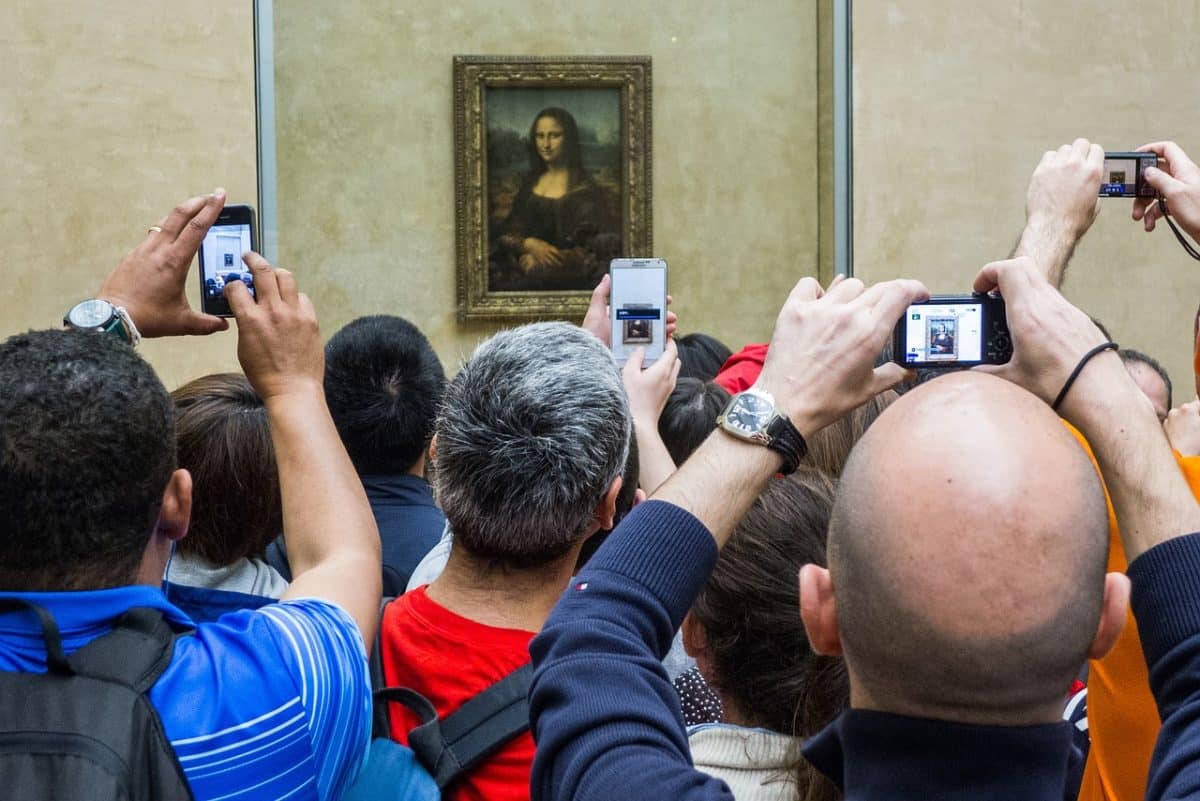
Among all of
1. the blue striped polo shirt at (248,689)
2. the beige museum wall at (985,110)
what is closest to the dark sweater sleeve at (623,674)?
the blue striped polo shirt at (248,689)

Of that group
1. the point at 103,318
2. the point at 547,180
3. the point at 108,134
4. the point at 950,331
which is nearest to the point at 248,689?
the point at 103,318

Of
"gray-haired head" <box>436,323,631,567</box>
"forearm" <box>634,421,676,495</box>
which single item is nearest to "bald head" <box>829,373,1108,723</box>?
"gray-haired head" <box>436,323,631,567</box>

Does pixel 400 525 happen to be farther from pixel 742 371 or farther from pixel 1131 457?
pixel 1131 457

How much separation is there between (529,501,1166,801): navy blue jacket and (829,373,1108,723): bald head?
38mm

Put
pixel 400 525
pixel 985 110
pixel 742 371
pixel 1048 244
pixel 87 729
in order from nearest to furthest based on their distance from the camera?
pixel 87 729, pixel 1048 244, pixel 400 525, pixel 742 371, pixel 985 110

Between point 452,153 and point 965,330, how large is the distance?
28.6 ft

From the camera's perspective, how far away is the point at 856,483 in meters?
1.44

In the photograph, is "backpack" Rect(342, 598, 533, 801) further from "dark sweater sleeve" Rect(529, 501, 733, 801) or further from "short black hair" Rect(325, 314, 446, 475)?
"short black hair" Rect(325, 314, 446, 475)

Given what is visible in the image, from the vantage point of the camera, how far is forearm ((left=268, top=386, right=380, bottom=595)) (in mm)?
2148

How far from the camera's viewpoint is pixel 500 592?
2348 millimetres

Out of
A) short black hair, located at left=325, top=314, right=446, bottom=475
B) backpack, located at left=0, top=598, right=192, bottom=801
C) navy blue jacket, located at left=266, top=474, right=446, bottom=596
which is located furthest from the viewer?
short black hair, located at left=325, top=314, right=446, bottom=475

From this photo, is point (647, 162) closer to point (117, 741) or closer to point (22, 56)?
point (22, 56)

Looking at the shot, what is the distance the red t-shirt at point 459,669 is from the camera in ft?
7.09

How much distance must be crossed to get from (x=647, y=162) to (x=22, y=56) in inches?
179
